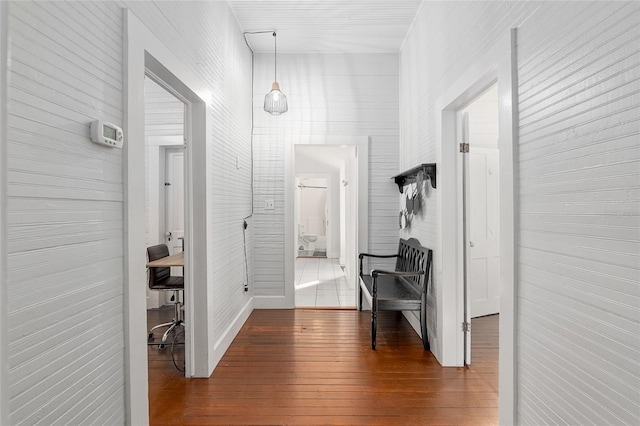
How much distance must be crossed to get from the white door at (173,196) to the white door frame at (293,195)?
1.29 meters

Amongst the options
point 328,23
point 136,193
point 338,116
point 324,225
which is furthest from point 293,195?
point 324,225

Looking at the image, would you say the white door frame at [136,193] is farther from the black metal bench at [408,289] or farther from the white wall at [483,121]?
the white wall at [483,121]

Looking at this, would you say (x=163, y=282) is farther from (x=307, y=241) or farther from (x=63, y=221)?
(x=307, y=241)

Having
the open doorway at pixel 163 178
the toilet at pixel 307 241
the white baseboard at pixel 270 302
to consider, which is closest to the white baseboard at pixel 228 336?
the white baseboard at pixel 270 302

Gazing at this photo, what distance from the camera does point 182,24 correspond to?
2.02 meters

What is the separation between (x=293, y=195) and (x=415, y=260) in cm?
165

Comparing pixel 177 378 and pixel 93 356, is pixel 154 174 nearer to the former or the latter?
pixel 177 378

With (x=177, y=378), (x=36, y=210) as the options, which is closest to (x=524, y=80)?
(x=36, y=210)

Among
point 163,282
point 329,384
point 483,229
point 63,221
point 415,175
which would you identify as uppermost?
point 415,175

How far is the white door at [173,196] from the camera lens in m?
3.93

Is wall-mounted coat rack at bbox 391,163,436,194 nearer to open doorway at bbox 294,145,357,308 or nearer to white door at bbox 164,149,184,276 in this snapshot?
open doorway at bbox 294,145,357,308

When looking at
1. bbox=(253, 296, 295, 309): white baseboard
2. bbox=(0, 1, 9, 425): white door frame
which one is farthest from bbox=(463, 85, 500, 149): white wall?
bbox=(0, 1, 9, 425): white door frame

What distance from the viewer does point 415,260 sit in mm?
3137

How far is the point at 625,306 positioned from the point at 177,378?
8.51 feet
